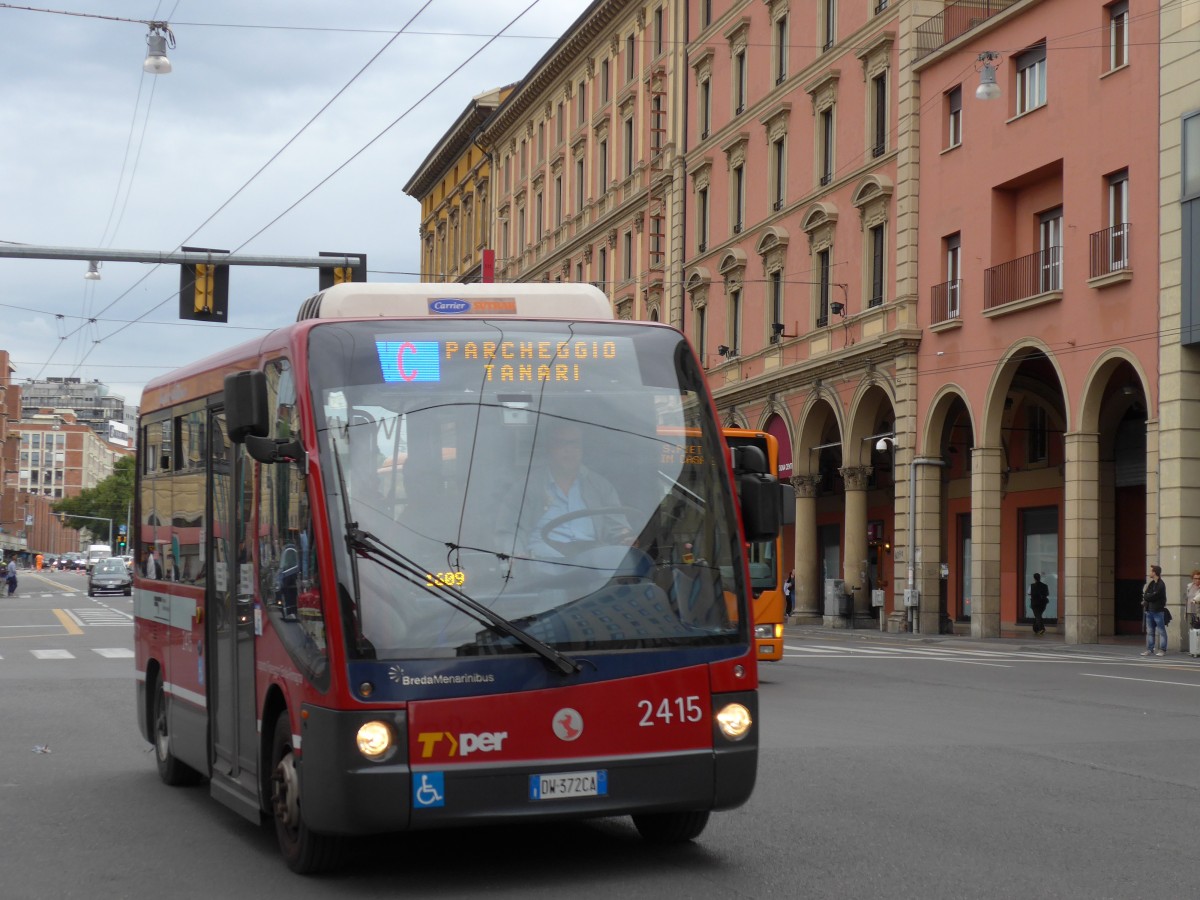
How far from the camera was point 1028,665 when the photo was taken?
85.9 feet

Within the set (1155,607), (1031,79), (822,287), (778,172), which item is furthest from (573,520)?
(778,172)

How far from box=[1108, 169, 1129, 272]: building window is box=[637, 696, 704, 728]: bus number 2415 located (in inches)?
1038

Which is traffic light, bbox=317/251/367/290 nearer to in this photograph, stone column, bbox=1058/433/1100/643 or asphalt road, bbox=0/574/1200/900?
asphalt road, bbox=0/574/1200/900

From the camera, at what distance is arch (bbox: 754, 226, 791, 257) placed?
46688 millimetres

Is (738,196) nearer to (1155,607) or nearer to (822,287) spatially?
(822,287)

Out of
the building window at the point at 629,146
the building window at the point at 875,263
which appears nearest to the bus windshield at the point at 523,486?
the building window at the point at 875,263

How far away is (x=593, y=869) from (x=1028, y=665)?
19.4 m

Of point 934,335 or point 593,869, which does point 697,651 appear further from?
point 934,335

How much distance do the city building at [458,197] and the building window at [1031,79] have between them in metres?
39.6

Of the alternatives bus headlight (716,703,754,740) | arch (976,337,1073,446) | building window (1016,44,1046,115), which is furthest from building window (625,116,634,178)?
bus headlight (716,703,754,740)

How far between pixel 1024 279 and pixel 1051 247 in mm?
926

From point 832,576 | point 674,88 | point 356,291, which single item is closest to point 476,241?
point 674,88

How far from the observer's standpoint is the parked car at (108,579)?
6981 centimetres

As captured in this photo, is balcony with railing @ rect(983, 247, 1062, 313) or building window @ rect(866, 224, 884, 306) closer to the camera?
balcony with railing @ rect(983, 247, 1062, 313)
